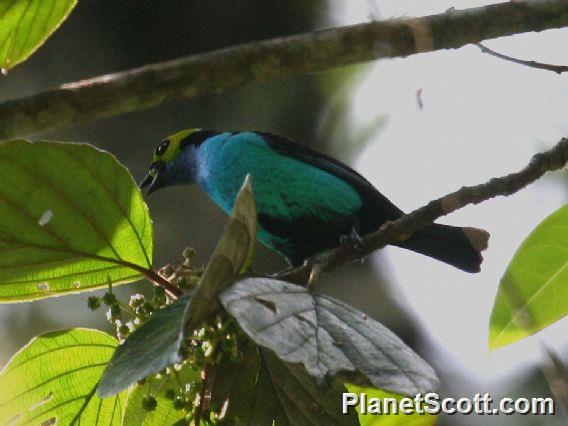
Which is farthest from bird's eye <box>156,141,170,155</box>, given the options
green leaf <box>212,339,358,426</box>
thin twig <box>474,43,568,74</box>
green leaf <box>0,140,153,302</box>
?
green leaf <box>212,339,358,426</box>

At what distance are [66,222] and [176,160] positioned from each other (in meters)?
3.06

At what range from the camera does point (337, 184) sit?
Result: 14.0ft

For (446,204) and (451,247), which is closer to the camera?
(446,204)

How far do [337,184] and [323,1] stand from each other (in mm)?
2173

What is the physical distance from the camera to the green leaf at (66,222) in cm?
210

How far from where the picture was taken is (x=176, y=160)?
515 centimetres

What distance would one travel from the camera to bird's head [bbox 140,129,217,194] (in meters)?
5.04

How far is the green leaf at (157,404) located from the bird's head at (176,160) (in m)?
2.81

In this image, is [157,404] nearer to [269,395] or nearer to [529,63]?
[269,395]

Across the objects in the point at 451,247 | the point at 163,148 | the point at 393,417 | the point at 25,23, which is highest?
the point at 163,148

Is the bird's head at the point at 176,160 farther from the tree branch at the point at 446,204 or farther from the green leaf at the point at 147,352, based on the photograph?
the green leaf at the point at 147,352

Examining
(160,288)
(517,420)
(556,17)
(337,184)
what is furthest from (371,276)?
(160,288)

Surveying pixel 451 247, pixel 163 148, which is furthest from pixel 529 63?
pixel 163 148

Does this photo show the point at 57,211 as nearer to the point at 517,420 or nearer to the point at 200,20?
the point at 200,20
